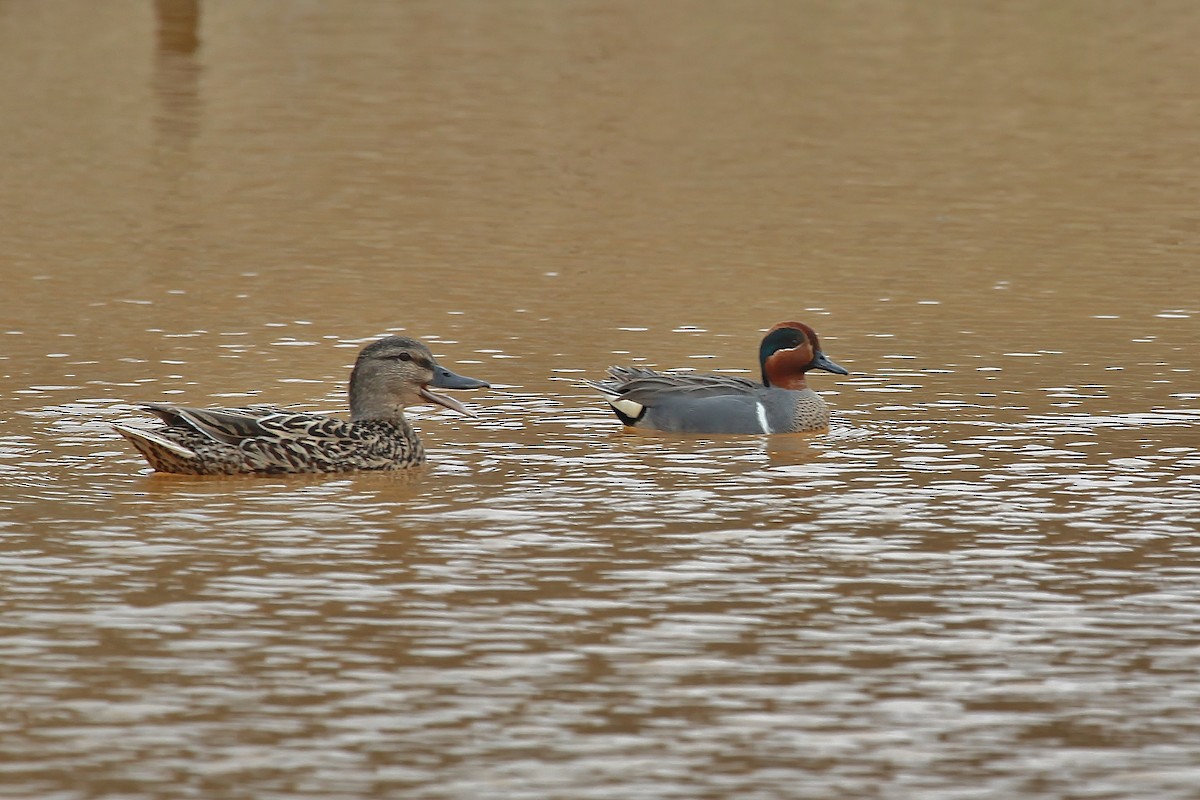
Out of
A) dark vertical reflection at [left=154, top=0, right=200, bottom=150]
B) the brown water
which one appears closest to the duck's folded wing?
the brown water

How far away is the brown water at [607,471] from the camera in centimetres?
797

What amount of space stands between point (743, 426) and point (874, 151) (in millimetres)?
15031

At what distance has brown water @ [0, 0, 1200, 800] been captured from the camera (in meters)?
7.97

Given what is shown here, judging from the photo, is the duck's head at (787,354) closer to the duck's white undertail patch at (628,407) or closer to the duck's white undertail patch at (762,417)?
the duck's white undertail patch at (762,417)

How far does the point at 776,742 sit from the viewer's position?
7.90 metres

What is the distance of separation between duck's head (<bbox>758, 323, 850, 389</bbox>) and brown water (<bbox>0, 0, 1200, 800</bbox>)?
18.1 inches

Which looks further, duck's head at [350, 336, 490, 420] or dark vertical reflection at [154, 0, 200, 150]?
dark vertical reflection at [154, 0, 200, 150]

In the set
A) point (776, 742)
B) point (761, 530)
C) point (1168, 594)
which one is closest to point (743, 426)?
point (761, 530)

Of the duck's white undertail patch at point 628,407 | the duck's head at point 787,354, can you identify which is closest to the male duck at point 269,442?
the duck's white undertail patch at point 628,407

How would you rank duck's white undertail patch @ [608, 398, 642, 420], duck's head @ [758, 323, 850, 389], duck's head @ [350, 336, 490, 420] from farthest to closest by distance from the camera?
duck's head @ [758, 323, 850, 389], duck's white undertail patch @ [608, 398, 642, 420], duck's head @ [350, 336, 490, 420]

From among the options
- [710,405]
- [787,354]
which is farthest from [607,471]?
[787,354]

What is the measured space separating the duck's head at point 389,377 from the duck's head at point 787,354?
6.70ft

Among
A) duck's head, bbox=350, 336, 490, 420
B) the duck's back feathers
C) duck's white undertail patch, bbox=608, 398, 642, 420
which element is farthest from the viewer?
duck's white undertail patch, bbox=608, 398, 642, 420

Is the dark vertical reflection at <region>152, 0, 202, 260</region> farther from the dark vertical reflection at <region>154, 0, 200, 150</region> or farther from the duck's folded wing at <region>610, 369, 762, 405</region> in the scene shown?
the duck's folded wing at <region>610, 369, 762, 405</region>
